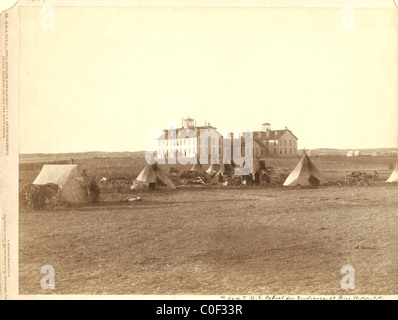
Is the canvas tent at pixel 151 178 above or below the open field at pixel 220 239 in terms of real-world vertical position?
above

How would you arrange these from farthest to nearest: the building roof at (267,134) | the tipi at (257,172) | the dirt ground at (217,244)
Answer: the tipi at (257,172) → the building roof at (267,134) → the dirt ground at (217,244)

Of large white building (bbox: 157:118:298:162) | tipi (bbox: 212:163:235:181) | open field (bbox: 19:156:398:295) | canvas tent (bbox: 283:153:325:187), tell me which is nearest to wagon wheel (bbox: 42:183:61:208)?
open field (bbox: 19:156:398:295)

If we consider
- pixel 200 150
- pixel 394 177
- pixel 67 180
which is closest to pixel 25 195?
pixel 67 180

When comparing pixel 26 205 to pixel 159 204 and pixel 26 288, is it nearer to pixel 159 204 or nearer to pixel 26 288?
pixel 26 288

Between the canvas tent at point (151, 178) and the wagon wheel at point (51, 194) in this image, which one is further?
the canvas tent at point (151, 178)

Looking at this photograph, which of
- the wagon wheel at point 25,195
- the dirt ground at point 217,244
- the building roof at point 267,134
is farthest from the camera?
the building roof at point 267,134

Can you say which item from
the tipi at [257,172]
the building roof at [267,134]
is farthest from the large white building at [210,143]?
the tipi at [257,172]

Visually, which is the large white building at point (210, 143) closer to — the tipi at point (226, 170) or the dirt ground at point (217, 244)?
the tipi at point (226, 170)
